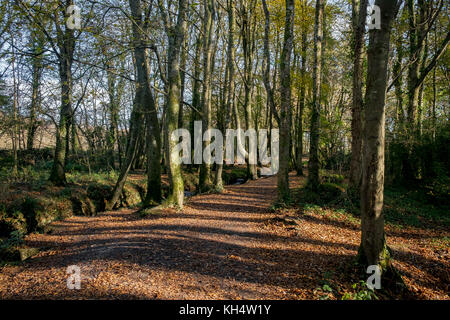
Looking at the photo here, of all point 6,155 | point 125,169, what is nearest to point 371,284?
point 125,169

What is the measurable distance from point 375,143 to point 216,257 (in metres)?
3.87

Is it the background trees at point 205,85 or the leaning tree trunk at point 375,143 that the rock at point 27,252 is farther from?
the leaning tree trunk at point 375,143

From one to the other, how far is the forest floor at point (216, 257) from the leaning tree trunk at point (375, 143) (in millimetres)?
685

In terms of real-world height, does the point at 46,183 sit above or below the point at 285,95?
below

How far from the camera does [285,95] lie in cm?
888

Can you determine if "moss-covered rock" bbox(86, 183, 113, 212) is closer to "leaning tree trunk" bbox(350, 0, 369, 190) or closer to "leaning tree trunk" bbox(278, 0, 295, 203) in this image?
"leaning tree trunk" bbox(278, 0, 295, 203)

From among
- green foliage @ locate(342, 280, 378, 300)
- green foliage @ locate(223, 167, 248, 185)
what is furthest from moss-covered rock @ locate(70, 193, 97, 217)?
green foliage @ locate(342, 280, 378, 300)

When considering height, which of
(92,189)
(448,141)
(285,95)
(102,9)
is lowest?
(92,189)

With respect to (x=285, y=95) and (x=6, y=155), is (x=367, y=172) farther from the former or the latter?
(x=6, y=155)

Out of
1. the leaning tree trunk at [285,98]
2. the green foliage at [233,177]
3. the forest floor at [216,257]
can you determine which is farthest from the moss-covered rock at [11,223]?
the green foliage at [233,177]

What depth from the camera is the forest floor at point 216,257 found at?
427 centimetres

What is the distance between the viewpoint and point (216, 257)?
556cm

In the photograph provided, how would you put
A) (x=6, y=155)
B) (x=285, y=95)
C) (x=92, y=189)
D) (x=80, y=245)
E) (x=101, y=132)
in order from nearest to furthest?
(x=80, y=245)
(x=285, y=95)
(x=92, y=189)
(x=6, y=155)
(x=101, y=132)
